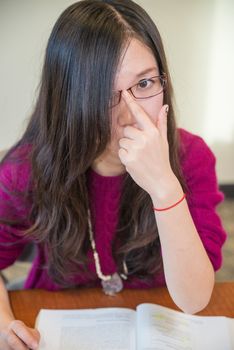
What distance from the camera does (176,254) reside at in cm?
76

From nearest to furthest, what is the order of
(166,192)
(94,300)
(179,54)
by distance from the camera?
(166,192) < (94,300) < (179,54)

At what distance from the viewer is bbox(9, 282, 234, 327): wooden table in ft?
2.84

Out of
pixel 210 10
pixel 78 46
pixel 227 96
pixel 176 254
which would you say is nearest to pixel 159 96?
pixel 78 46

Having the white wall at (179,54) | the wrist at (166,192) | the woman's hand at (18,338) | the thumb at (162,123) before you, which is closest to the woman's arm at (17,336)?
the woman's hand at (18,338)

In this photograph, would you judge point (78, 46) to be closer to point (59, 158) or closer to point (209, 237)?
point (59, 158)

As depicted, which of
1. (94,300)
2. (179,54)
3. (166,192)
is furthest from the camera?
(179,54)

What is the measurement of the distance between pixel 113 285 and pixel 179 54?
1.47 meters

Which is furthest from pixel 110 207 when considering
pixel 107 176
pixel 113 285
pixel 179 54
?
pixel 179 54

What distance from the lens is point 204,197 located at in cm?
95

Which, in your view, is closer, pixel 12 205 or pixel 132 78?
pixel 132 78

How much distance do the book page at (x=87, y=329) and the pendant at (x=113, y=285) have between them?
0.07m

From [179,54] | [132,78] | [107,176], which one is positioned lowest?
[107,176]

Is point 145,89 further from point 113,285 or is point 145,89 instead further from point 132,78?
point 113,285

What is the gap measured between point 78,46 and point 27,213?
40 cm
